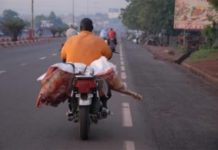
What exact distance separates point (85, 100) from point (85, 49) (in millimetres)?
960

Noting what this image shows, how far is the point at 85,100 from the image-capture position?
8.66 meters

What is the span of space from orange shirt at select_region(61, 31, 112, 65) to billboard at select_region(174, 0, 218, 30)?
3758 centimetres

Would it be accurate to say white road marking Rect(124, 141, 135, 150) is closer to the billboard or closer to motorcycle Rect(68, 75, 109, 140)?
motorcycle Rect(68, 75, 109, 140)

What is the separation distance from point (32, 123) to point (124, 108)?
2681 millimetres

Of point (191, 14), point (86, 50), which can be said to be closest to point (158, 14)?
point (191, 14)

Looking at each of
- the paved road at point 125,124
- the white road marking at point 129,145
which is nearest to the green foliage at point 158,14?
the paved road at point 125,124

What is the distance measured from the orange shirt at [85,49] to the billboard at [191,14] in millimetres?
37581

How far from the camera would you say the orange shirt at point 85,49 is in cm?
927

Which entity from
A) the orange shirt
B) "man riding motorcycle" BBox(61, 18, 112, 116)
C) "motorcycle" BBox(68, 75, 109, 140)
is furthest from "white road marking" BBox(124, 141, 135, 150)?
the orange shirt

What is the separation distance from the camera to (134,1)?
9062 cm

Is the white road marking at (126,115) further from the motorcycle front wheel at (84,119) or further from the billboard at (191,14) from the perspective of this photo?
the billboard at (191,14)

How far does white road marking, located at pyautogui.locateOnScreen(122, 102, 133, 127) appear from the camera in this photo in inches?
408

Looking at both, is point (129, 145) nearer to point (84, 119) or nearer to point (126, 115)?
point (84, 119)

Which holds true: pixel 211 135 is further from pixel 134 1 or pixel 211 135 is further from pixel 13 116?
pixel 134 1
